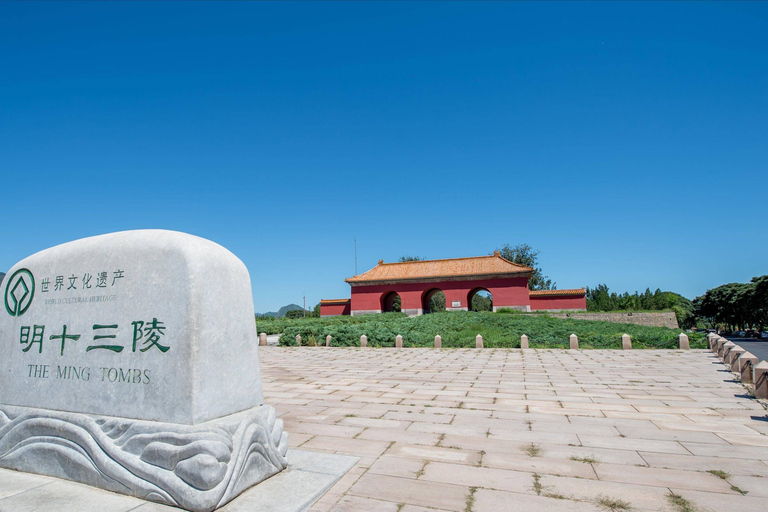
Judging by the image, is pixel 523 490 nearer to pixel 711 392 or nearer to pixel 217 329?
pixel 217 329

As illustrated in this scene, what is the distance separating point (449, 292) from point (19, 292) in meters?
28.9

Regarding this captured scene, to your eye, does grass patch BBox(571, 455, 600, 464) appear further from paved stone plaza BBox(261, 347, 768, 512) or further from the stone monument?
the stone monument

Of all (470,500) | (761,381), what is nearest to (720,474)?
(470,500)

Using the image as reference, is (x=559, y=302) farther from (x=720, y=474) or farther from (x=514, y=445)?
(x=720, y=474)

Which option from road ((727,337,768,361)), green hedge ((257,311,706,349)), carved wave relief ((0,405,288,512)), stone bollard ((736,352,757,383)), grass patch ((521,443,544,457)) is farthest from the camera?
road ((727,337,768,361))

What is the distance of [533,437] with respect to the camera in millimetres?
4125

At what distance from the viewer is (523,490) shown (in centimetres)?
292

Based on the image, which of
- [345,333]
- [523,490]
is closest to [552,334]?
[345,333]

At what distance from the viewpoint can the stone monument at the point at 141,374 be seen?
105 inches

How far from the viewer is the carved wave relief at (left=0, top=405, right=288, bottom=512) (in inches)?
100

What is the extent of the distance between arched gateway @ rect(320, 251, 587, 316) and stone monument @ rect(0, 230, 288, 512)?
92.4 feet

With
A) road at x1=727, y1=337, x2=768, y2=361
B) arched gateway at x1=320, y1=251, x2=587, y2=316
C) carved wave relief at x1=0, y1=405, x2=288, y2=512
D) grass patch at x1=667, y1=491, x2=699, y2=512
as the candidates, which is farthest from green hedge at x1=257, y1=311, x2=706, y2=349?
carved wave relief at x1=0, y1=405, x2=288, y2=512

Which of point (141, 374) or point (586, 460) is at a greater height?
point (141, 374)

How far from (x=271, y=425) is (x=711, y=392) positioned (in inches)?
260
